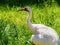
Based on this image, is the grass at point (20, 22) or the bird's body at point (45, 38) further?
the grass at point (20, 22)

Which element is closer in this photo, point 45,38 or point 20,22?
point 45,38

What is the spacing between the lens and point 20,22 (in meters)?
11.6

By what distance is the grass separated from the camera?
912 cm

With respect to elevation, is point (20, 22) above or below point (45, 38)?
below

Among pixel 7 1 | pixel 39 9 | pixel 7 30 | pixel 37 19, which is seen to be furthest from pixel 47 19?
pixel 7 30

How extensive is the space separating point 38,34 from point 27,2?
4.78m

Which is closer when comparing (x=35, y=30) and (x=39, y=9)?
(x=35, y=30)

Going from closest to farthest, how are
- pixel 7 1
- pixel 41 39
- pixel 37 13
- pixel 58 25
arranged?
pixel 41 39
pixel 58 25
pixel 37 13
pixel 7 1

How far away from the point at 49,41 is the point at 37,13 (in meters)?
3.77

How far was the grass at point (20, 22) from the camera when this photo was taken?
359 inches

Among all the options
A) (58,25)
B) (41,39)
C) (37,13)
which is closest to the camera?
(41,39)

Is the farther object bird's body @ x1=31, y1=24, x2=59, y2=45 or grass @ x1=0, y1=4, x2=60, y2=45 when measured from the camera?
grass @ x1=0, y1=4, x2=60, y2=45

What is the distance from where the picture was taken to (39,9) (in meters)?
13.1

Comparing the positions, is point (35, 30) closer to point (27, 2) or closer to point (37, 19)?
point (37, 19)
